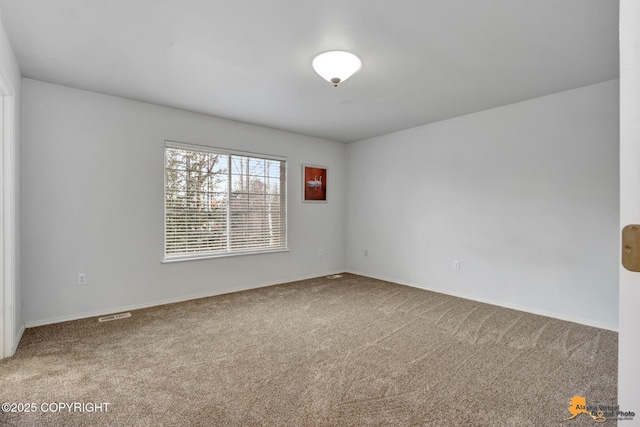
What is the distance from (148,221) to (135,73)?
5.72 feet

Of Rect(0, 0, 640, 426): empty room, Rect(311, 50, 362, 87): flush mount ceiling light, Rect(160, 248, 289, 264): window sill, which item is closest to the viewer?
Rect(0, 0, 640, 426): empty room

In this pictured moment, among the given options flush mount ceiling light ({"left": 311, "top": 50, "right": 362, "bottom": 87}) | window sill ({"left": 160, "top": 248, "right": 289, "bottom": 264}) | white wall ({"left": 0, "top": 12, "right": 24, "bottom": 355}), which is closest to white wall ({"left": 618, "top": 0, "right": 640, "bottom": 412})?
flush mount ceiling light ({"left": 311, "top": 50, "right": 362, "bottom": 87})

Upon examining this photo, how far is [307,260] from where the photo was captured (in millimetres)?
5727

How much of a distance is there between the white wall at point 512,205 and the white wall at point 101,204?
2631mm

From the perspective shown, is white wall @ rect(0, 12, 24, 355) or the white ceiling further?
white wall @ rect(0, 12, 24, 355)

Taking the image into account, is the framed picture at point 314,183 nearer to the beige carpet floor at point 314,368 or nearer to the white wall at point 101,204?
the white wall at point 101,204

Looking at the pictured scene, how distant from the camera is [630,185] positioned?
696mm

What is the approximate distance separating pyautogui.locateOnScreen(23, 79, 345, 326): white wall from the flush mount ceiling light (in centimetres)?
229

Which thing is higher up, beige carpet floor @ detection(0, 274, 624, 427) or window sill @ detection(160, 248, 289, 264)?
window sill @ detection(160, 248, 289, 264)

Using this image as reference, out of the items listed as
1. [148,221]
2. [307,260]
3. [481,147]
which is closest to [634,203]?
[481,147]

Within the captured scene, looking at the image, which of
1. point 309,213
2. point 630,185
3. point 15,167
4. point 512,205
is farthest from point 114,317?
point 512,205

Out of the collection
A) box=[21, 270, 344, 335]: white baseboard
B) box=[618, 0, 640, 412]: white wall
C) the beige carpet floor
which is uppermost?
box=[618, 0, 640, 412]: white wall

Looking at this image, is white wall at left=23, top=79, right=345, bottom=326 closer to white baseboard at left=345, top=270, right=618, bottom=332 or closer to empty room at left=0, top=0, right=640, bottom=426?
empty room at left=0, top=0, right=640, bottom=426

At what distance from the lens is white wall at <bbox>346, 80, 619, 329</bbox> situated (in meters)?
3.42
